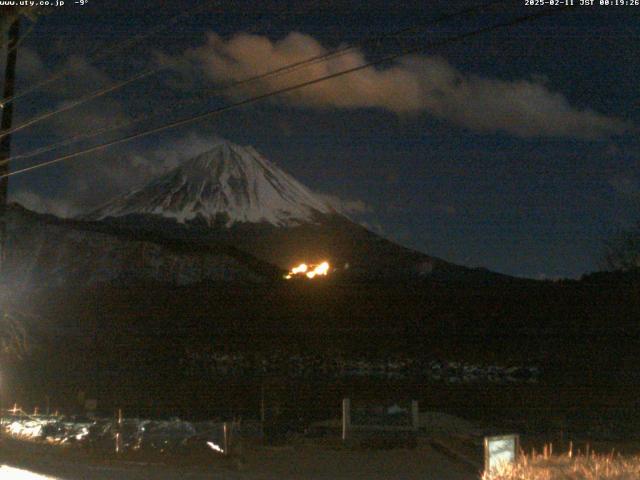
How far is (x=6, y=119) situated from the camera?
16062 mm

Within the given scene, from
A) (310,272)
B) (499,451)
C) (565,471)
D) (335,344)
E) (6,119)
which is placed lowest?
(565,471)

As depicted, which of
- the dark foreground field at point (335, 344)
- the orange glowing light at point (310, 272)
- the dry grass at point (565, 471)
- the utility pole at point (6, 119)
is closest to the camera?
the dry grass at point (565, 471)

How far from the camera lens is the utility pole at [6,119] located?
51.6 ft

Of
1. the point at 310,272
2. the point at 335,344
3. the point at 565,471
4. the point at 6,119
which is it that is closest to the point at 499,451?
the point at 565,471

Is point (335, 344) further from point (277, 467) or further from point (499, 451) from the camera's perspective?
point (499, 451)

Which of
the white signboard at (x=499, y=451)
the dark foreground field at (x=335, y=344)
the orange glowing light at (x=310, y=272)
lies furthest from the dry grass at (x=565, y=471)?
the orange glowing light at (x=310, y=272)

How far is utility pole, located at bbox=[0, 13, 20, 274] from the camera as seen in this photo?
15.7m

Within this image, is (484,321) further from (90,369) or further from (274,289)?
(90,369)

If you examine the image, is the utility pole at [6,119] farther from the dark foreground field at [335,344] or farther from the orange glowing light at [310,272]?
the orange glowing light at [310,272]

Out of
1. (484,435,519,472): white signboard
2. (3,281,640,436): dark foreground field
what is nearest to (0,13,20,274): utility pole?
(484,435,519,472): white signboard

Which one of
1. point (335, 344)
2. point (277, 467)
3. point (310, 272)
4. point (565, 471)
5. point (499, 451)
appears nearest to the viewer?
point (565, 471)

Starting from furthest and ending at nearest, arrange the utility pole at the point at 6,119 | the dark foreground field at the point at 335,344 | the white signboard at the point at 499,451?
the dark foreground field at the point at 335,344
the utility pole at the point at 6,119
the white signboard at the point at 499,451

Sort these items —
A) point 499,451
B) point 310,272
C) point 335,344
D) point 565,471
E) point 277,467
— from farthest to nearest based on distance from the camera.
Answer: point 310,272 → point 335,344 → point 277,467 → point 499,451 → point 565,471

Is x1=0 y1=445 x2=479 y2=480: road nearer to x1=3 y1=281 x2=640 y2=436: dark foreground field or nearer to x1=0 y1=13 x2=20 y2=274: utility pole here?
x1=0 y1=13 x2=20 y2=274: utility pole
